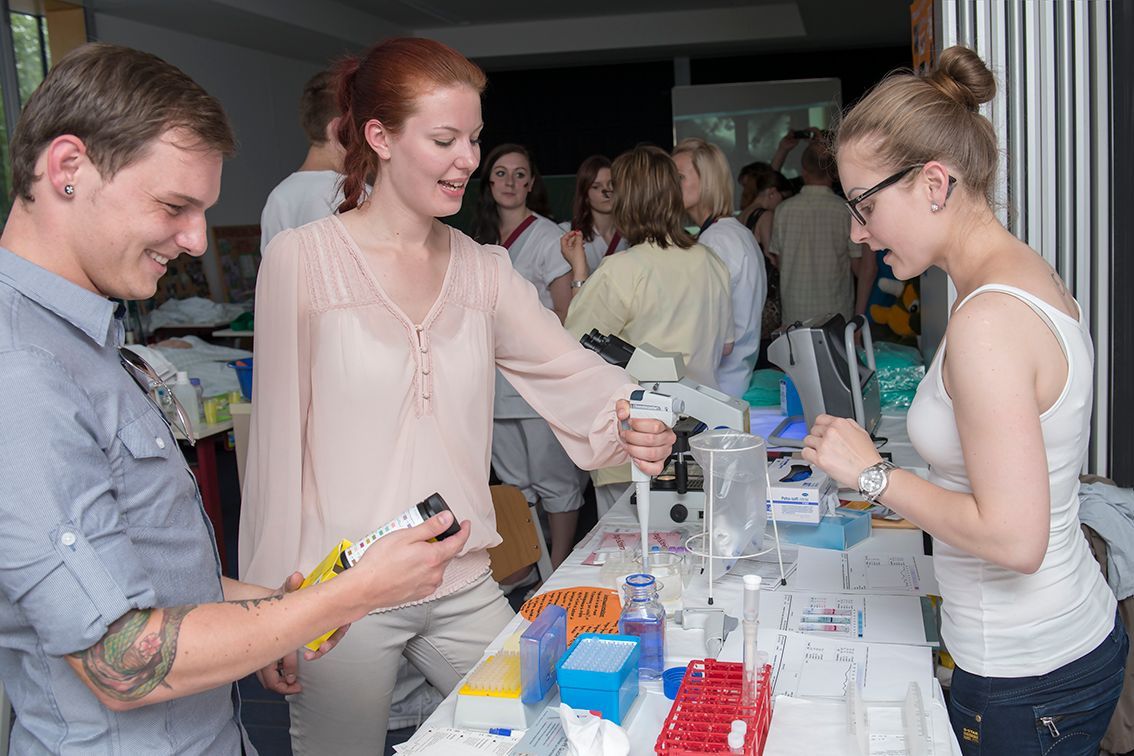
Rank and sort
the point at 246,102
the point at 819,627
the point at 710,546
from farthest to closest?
the point at 246,102 → the point at 710,546 → the point at 819,627

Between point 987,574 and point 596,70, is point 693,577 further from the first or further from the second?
point 596,70

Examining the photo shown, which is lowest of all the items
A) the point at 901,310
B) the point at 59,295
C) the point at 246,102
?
the point at 901,310

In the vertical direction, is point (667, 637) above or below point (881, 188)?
below

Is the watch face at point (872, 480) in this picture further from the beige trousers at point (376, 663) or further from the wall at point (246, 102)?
the wall at point (246, 102)

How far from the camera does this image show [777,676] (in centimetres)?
158

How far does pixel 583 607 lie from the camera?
1886mm

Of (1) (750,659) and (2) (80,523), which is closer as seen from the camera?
(2) (80,523)

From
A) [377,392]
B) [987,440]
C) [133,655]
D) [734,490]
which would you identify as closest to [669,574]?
[734,490]

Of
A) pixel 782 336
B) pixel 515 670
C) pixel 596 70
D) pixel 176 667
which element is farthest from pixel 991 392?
pixel 596 70

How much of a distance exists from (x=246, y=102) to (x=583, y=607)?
7.77 metres

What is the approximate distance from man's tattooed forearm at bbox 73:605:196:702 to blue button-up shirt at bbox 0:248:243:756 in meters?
0.02

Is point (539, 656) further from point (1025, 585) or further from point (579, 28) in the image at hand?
point (579, 28)

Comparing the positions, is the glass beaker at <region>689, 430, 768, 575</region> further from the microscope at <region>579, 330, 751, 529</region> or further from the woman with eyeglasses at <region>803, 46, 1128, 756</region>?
the woman with eyeglasses at <region>803, 46, 1128, 756</region>

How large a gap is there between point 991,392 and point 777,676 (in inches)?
21.8
